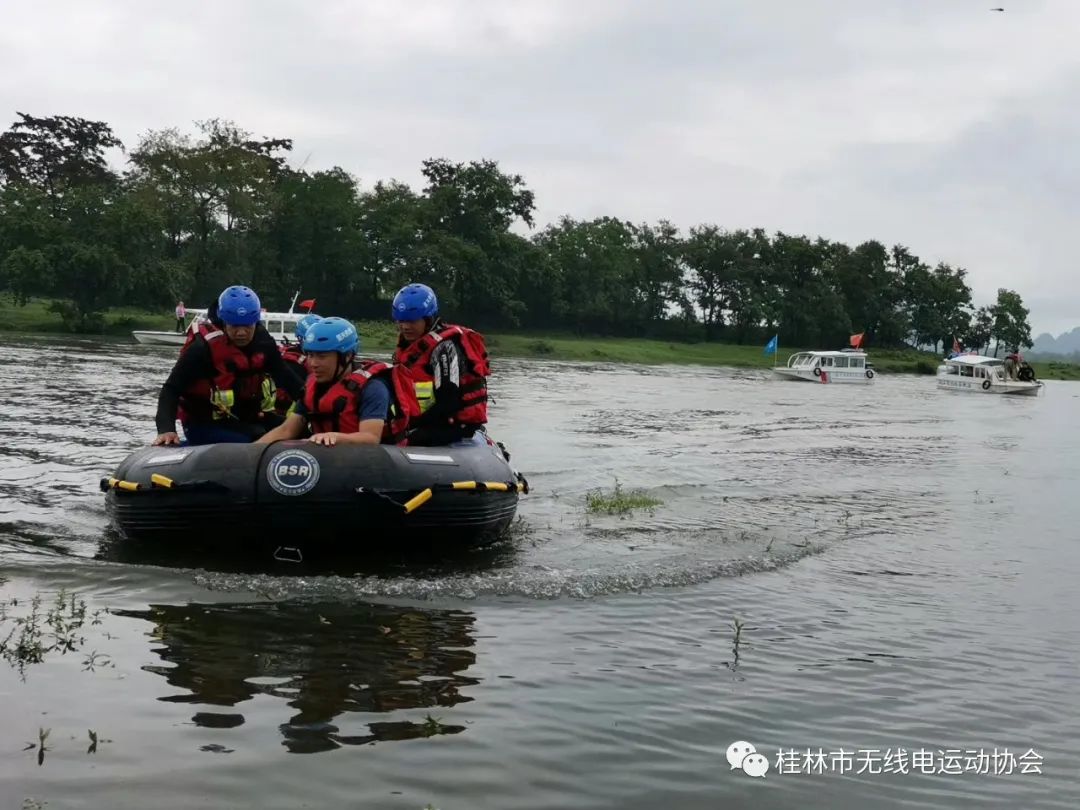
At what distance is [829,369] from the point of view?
49.5 m

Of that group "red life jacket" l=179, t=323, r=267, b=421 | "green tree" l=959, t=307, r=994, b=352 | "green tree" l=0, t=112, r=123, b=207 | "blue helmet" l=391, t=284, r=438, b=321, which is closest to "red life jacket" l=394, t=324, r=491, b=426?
"blue helmet" l=391, t=284, r=438, b=321

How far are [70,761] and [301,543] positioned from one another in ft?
11.4

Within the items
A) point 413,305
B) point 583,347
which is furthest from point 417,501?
point 583,347

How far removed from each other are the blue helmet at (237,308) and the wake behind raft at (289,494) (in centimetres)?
115

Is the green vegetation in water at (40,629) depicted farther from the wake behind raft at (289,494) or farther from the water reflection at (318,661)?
the wake behind raft at (289,494)

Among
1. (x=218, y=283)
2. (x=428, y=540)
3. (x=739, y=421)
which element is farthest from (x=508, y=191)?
(x=428, y=540)

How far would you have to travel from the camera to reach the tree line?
4853cm

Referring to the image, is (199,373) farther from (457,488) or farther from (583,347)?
(583,347)

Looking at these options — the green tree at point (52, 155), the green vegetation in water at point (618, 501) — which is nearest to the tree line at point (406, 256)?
the green tree at point (52, 155)

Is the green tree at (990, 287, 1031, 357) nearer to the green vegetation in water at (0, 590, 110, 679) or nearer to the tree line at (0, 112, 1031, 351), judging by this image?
the tree line at (0, 112, 1031, 351)

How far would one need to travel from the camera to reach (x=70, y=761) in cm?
396

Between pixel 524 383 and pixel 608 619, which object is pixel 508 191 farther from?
pixel 608 619

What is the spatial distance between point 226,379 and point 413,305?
159cm

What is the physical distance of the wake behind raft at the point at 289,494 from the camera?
23.4ft
